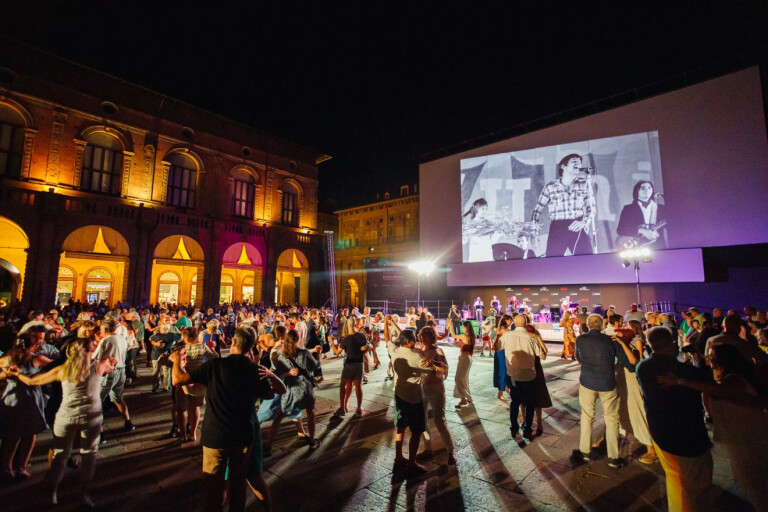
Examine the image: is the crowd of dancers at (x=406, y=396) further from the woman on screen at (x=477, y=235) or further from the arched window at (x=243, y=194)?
the arched window at (x=243, y=194)

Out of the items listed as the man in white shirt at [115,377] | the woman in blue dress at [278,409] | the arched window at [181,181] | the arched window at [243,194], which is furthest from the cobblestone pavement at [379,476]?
the arched window at [243,194]

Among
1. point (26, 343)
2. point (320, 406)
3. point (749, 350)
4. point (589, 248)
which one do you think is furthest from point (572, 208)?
point (26, 343)

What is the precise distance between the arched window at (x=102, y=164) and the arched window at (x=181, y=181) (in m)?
→ 2.62

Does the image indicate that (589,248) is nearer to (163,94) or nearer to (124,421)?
(124,421)

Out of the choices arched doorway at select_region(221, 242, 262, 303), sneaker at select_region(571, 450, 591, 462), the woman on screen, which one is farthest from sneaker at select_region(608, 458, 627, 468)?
arched doorway at select_region(221, 242, 262, 303)

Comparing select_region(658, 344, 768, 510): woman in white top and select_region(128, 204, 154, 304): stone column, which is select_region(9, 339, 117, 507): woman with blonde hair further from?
select_region(128, 204, 154, 304): stone column

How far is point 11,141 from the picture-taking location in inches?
670

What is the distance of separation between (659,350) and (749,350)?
7.60 ft

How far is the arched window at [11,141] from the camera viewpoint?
1678 cm

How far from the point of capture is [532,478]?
13.2ft

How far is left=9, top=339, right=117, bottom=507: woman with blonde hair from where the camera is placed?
3459mm

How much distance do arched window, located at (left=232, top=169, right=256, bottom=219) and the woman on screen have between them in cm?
1527

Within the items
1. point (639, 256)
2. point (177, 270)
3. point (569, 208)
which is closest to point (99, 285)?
point (177, 270)

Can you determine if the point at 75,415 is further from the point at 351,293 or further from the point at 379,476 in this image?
the point at 351,293
